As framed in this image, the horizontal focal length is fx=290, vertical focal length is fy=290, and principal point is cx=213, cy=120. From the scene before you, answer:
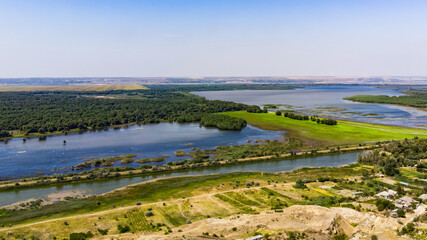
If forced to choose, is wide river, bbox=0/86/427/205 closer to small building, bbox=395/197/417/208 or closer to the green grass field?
A: the green grass field

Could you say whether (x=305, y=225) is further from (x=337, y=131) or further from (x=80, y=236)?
(x=337, y=131)

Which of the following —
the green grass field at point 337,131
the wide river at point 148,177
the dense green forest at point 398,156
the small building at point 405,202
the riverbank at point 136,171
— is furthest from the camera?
the green grass field at point 337,131

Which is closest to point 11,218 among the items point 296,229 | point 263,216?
point 263,216

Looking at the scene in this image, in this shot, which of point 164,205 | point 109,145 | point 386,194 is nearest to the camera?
point 386,194

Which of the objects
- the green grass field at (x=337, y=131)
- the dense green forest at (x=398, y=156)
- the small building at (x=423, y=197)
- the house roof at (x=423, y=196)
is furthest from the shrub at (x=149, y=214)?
the green grass field at (x=337, y=131)

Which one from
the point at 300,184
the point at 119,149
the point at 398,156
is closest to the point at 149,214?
the point at 300,184

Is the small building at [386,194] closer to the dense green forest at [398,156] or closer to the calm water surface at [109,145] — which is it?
the dense green forest at [398,156]
